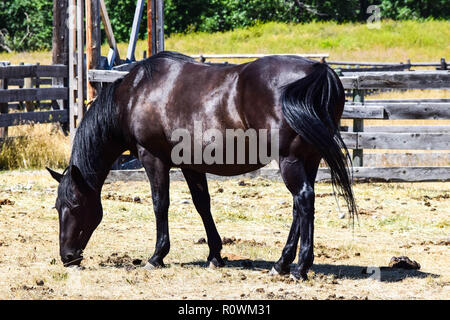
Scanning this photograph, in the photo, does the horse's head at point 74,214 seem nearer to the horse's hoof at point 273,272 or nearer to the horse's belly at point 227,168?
the horse's belly at point 227,168

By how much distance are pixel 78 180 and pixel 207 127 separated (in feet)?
4.07

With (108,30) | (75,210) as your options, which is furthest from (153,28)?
(75,210)

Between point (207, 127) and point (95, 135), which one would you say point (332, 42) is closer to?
point (95, 135)

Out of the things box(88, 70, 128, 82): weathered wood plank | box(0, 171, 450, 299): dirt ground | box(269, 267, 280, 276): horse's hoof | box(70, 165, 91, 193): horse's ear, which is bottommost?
box(0, 171, 450, 299): dirt ground

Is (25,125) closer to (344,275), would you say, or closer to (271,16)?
(344,275)

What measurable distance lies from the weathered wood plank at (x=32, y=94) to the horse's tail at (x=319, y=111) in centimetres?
759

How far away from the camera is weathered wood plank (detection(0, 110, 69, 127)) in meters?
11.9

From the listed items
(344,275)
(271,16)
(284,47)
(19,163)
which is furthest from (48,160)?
(271,16)

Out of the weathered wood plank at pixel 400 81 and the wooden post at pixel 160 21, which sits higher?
the wooden post at pixel 160 21

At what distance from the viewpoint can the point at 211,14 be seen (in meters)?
44.5

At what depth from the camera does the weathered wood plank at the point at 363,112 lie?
10000 millimetres

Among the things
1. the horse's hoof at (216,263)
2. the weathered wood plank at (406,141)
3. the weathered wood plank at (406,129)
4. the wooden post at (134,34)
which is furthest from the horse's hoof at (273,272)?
the weathered wood plank at (406,129)

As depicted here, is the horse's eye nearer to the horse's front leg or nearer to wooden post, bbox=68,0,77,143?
the horse's front leg

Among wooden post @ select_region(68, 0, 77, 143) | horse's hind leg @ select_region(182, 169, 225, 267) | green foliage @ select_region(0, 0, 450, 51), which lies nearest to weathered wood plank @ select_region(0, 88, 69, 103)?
wooden post @ select_region(68, 0, 77, 143)
